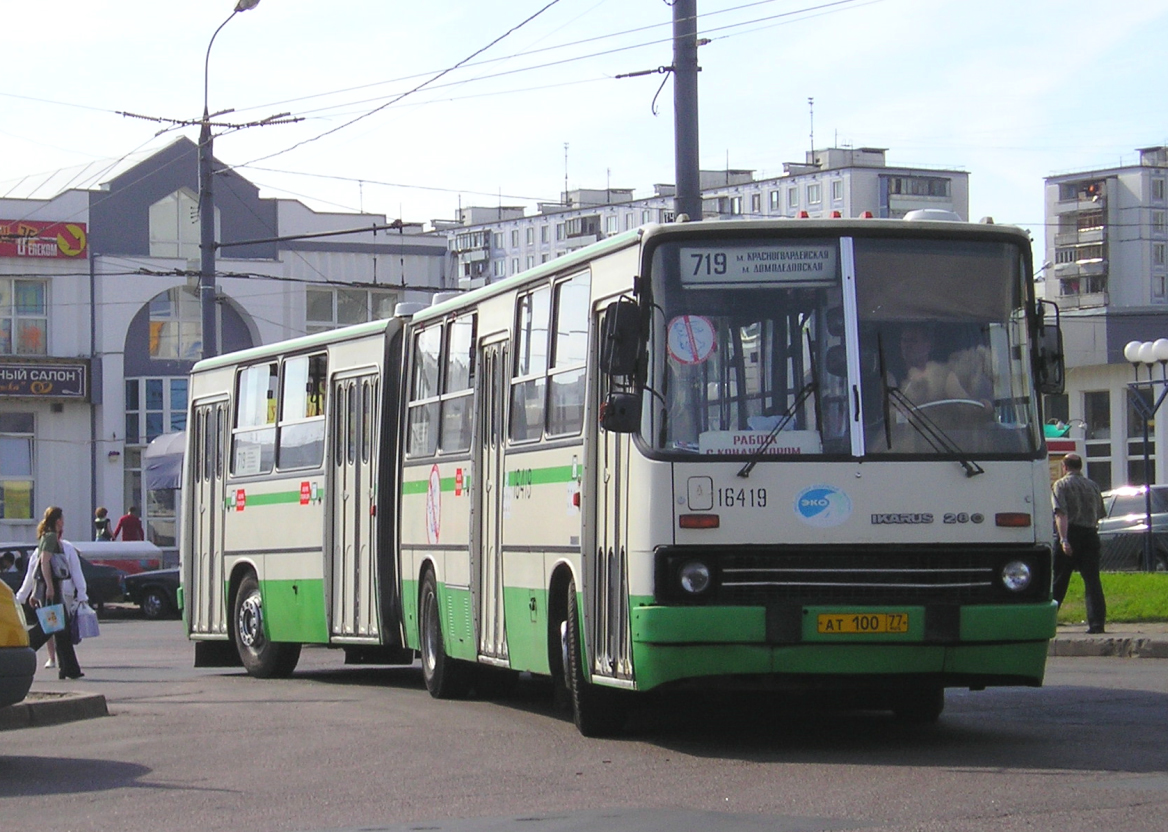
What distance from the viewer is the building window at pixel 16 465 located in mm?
54531

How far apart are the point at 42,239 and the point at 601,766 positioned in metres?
46.5

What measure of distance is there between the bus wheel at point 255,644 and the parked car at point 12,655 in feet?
25.2

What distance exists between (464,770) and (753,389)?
244 centimetres

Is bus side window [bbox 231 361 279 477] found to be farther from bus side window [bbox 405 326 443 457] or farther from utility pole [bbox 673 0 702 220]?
utility pole [bbox 673 0 702 220]

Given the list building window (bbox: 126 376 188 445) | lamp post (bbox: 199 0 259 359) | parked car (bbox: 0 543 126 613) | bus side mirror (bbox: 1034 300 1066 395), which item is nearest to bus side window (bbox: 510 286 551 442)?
Answer: bus side mirror (bbox: 1034 300 1066 395)

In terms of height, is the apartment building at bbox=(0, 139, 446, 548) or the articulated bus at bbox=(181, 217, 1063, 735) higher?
the apartment building at bbox=(0, 139, 446, 548)

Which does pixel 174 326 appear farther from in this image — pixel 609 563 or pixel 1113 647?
pixel 609 563

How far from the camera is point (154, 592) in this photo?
35938 millimetres

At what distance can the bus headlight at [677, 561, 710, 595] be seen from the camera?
10250 millimetres

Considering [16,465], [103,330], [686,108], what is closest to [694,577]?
[686,108]

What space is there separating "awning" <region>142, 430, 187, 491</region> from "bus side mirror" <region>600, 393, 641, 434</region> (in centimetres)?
3714

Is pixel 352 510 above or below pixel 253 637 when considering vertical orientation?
above

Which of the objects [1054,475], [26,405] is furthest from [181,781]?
[26,405]

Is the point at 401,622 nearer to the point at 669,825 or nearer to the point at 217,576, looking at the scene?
the point at 217,576
